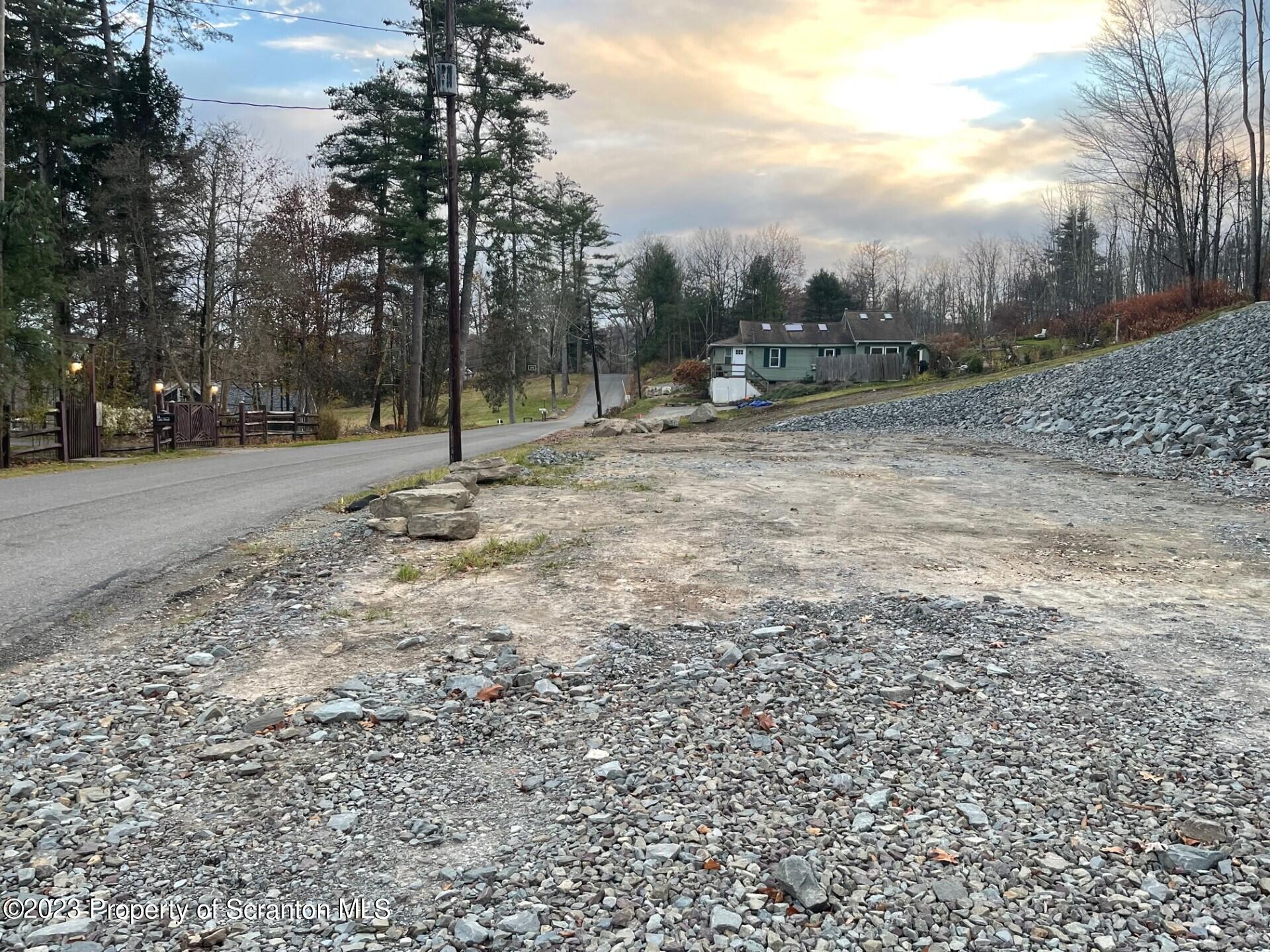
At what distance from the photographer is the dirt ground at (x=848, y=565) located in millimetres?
4918

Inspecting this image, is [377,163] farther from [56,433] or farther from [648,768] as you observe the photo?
[648,768]

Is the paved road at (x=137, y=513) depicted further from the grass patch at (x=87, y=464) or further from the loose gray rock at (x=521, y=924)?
the loose gray rock at (x=521, y=924)

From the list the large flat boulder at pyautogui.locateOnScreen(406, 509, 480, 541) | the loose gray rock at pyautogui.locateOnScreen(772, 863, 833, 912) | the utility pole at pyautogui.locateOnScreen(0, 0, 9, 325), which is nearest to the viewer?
the loose gray rock at pyautogui.locateOnScreen(772, 863, 833, 912)

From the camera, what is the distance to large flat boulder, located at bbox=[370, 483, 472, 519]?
8.45 m

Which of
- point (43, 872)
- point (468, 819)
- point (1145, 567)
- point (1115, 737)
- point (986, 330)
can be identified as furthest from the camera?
point (986, 330)

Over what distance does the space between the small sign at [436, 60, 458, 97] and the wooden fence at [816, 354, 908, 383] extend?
29382 millimetres

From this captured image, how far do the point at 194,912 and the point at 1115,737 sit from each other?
3.80 meters

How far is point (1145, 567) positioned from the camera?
22.4ft

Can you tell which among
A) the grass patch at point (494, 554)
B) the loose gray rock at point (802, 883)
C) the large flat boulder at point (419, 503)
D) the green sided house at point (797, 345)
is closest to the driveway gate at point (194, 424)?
the large flat boulder at point (419, 503)

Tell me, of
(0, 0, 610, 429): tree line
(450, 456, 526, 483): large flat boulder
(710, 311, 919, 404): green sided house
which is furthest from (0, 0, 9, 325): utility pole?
(710, 311, 919, 404): green sided house

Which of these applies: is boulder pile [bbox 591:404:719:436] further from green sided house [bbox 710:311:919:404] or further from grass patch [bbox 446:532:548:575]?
green sided house [bbox 710:311:919:404]

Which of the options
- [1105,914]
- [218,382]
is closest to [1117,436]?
[1105,914]

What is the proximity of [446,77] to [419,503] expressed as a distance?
889cm

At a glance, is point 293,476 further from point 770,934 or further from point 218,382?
point 218,382
